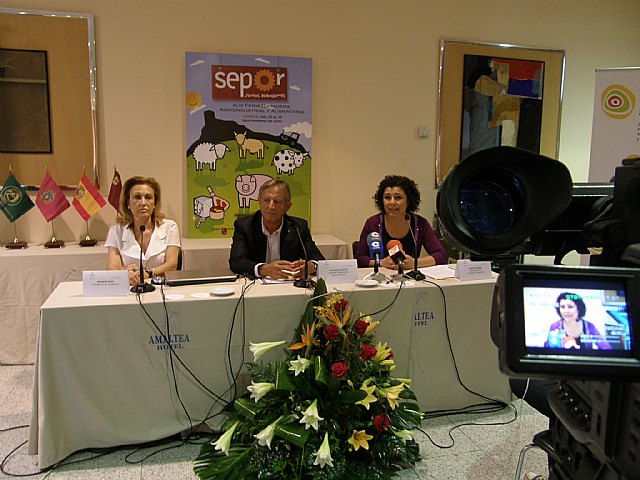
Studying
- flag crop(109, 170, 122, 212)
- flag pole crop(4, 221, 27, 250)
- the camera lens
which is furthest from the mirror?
the camera lens

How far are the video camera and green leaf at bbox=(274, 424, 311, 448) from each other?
93 cm

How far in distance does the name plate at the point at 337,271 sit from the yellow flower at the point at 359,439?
2.35ft

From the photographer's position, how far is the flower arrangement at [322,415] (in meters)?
1.82

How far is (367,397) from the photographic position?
1903mm

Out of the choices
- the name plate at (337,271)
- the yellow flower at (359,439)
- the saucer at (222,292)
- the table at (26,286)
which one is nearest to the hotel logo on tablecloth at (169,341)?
the saucer at (222,292)

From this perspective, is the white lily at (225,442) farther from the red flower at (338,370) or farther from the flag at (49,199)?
the flag at (49,199)

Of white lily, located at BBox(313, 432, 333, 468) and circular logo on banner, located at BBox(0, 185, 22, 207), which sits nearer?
white lily, located at BBox(313, 432, 333, 468)

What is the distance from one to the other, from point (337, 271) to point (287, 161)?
160 centimetres

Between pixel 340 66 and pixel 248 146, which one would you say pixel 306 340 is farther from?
pixel 340 66

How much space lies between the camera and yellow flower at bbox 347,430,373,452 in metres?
Result: 1.84

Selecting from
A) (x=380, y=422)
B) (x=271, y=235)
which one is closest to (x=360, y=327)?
(x=380, y=422)

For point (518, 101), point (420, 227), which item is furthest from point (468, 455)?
point (518, 101)

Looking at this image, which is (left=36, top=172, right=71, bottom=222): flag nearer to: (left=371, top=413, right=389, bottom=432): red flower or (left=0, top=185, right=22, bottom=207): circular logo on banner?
(left=0, top=185, right=22, bottom=207): circular logo on banner

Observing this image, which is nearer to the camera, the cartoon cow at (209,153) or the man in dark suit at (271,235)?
the man in dark suit at (271,235)
